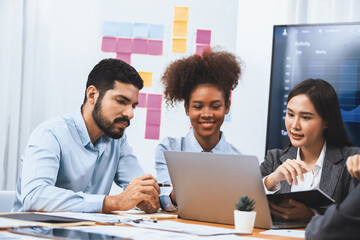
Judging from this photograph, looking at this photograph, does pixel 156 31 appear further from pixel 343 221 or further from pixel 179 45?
pixel 343 221

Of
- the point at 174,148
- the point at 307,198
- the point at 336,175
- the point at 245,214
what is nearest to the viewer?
the point at 245,214

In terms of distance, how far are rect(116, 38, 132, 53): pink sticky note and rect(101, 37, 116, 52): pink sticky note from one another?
0.03 metres

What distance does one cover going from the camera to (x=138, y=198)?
1928 millimetres

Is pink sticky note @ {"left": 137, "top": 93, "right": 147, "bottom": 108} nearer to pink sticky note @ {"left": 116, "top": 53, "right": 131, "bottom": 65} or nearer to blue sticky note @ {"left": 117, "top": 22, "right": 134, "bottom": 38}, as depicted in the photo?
pink sticky note @ {"left": 116, "top": 53, "right": 131, "bottom": 65}

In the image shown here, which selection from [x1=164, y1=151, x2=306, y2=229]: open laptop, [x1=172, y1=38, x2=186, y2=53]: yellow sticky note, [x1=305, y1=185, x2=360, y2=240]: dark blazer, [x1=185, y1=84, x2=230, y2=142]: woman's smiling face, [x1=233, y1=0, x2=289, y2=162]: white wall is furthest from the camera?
[x1=172, y1=38, x2=186, y2=53]: yellow sticky note

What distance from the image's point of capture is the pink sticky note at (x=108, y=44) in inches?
151

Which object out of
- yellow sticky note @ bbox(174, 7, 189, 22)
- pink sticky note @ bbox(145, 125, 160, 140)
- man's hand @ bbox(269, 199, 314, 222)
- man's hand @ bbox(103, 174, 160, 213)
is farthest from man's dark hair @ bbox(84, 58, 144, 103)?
yellow sticky note @ bbox(174, 7, 189, 22)

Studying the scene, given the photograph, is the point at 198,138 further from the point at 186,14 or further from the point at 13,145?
the point at 13,145

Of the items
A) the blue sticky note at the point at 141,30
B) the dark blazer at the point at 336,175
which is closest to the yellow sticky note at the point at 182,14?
the blue sticky note at the point at 141,30

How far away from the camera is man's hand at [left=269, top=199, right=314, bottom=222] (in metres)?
1.70

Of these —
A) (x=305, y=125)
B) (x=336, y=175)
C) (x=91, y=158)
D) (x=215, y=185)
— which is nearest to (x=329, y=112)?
(x=305, y=125)

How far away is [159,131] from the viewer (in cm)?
379

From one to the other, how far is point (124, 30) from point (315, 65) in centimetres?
151

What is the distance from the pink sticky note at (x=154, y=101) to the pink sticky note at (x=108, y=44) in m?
0.49
